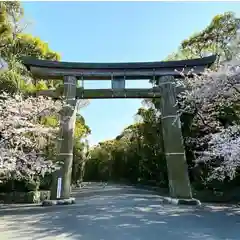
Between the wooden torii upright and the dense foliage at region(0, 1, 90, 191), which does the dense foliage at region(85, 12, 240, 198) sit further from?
the dense foliage at region(0, 1, 90, 191)

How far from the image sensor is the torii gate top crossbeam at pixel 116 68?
14.0 m

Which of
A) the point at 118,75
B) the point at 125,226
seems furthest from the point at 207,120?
the point at 125,226

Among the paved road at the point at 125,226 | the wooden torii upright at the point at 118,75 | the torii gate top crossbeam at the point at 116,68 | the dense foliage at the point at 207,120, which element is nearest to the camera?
the paved road at the point at 125,226

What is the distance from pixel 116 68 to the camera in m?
14.1

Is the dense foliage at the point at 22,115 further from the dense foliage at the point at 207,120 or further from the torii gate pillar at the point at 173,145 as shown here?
the dense foliage at the point at 207,120

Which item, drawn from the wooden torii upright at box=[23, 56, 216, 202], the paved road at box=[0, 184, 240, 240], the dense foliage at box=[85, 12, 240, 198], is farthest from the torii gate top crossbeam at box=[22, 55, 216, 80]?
the paved road at box=[0, 184, 240, 240]

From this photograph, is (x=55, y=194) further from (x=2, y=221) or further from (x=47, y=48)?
(x=47, y=48)

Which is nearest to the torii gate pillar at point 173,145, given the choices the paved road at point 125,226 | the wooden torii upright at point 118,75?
the wooden torii upright at point 118,75

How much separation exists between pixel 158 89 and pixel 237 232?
8417 mm

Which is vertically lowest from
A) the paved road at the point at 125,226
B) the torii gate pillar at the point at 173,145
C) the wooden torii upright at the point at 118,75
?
the paved road at the point at 125,226

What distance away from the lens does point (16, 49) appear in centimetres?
1872

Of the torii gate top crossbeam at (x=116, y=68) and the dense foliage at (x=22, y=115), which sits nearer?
the dense foliage at (x=22, y=115)

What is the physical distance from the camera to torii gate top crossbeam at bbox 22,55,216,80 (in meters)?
14.0

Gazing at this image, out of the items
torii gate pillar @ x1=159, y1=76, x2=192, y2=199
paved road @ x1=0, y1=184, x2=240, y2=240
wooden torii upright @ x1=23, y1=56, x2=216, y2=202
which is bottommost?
paved road @ x1=0, y1=184, x2=240, y2=240
